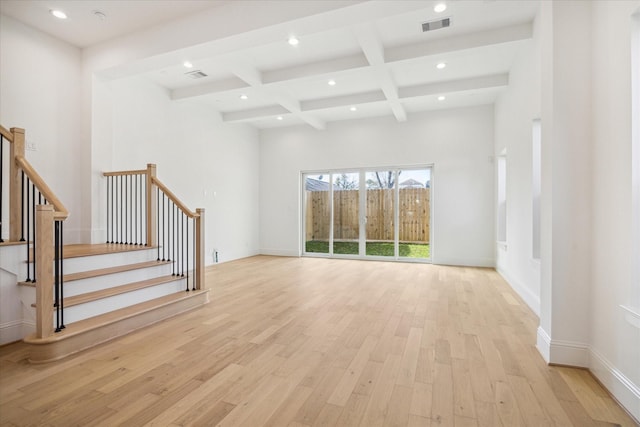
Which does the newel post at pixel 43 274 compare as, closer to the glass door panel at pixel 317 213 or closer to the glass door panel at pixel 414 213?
the glass door panel at pixel 317 213

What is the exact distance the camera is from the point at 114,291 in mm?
3074

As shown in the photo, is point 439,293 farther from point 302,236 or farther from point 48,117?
point 48,117

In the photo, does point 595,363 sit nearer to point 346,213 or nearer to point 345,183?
point 346,213

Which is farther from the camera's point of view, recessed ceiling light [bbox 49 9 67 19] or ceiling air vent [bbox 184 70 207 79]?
ceiling air vent [bbox 184 70 207 79]

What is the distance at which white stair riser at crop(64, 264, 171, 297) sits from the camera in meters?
2.89

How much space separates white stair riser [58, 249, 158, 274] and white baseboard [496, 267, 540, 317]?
471cm

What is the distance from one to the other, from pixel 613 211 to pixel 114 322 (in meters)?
3.94

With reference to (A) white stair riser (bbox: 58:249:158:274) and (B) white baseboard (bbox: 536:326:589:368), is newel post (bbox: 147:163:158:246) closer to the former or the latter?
(A) white stair riser (bbox: 58:249:158:274)

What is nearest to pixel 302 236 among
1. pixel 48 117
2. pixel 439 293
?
pixel 439 293

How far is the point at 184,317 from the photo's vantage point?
3318mm

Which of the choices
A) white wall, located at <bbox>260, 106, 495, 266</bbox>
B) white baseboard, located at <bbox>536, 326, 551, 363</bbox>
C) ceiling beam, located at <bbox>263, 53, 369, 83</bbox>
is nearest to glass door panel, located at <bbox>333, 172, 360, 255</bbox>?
white wall, located at <bbox>260, 106, 495, 266</bbox>

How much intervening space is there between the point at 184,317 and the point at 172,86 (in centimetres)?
430

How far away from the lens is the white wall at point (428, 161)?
6367 mm

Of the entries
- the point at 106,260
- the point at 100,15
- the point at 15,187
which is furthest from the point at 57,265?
the point at 100,15
